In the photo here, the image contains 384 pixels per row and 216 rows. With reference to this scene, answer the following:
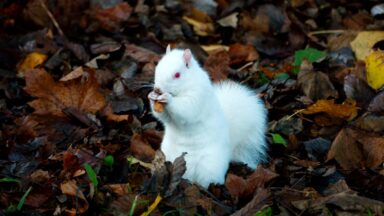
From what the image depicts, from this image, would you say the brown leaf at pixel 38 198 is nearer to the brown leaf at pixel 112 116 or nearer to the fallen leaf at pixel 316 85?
the brown leaf at pixel 112 116

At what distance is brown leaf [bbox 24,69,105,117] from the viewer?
4.12 m

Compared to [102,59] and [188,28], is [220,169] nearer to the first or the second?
[102,59]

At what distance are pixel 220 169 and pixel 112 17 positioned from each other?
7.71 feet

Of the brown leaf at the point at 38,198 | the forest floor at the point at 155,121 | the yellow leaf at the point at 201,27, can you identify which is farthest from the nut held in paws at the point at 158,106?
the yellow leaf at the point at 201,27

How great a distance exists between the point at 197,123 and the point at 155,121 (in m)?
0.87

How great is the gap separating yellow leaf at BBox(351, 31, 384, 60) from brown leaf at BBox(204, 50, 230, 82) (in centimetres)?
87

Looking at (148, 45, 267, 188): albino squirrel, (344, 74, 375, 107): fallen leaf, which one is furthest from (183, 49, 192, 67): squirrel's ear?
(344, 74, 375, 107): fallen leaf

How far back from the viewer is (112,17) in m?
5.44

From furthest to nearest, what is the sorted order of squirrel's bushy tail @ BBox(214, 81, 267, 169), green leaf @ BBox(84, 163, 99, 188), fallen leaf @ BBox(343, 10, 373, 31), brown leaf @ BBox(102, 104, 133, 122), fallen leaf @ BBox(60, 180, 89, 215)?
1. fallen leaf @ BBox(343, 10, 373, 31)
2. brown leaf @ BBox(102, 104, 133, 122)
3. squirrel's bushy tail @ BBox(214, 81, 267, 169)
4. green leaf @ BBox(84, 163, 99, 188)
5. fallen leaf @ BBox(60, 180, 89, 215)

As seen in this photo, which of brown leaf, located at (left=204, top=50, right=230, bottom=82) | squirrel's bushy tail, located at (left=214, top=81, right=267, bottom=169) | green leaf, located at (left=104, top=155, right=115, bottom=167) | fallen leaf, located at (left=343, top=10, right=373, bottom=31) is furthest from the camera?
fallen leaf, located at (left=343, top=10, right=373, bottom=31)

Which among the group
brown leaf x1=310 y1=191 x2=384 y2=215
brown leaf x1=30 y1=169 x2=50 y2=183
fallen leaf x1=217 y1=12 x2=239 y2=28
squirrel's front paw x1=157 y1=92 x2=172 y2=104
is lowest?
fallen leaf x1=217 y1=12 x2=239 y2=28

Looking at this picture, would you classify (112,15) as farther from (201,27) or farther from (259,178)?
(259,178)

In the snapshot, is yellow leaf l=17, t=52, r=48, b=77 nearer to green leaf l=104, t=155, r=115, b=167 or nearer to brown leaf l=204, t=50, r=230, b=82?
brown leaf l=204, t=50, r=230, b=82

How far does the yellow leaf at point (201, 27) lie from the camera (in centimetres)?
541
